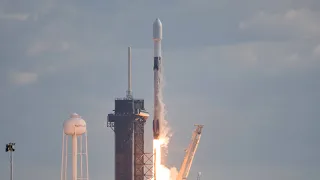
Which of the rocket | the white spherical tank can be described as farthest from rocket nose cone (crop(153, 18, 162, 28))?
the white spherical tank

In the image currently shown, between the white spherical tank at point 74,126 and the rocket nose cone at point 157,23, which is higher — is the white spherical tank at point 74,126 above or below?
below

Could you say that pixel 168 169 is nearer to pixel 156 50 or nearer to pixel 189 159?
pixel 189 159

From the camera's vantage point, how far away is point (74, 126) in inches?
7357

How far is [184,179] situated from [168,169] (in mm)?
3791

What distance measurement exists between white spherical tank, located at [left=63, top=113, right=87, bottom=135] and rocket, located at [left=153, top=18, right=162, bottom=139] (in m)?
11.5

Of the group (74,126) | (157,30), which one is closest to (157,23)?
(157,30)

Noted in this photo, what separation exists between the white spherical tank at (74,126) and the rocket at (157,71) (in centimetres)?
1145

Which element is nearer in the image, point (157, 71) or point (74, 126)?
point (74, 126)

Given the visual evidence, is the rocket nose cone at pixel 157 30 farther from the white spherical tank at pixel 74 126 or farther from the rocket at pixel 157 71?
the white spherical tank at pixel 74 126

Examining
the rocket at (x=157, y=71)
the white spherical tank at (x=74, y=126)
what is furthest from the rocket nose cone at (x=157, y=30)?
the white spherical tank at (x=74, y=126)

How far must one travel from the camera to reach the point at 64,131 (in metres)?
188

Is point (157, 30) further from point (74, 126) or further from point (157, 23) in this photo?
point (74, 126)

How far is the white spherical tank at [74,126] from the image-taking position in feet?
613

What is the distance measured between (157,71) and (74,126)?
1592cm
